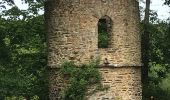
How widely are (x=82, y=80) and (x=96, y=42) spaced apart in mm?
1187

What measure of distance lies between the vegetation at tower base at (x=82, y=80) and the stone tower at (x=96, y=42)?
0.18 meters

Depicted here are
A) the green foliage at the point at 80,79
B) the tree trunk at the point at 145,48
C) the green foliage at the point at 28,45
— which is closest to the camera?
the green foliage at the point at 80,79

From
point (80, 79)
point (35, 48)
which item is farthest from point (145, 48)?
point (80, 79)

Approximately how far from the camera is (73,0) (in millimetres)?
14734

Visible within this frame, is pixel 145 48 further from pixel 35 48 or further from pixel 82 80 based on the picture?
pixel 82 80

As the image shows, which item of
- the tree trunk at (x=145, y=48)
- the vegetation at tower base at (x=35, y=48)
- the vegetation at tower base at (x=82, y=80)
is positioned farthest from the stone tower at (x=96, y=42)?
the tree trunk at (x=145, y=48)

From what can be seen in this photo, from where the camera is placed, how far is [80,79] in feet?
47.1

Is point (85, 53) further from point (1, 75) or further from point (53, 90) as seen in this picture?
point (1, 75)

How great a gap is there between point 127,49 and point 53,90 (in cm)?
249

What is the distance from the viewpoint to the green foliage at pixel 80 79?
564 inches

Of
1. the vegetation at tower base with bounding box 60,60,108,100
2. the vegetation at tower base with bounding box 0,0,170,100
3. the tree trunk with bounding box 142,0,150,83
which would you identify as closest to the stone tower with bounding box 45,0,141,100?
the vegetation at tower base with bounding box 60,60,108,100

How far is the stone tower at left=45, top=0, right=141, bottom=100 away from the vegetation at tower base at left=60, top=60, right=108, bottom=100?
176 mm

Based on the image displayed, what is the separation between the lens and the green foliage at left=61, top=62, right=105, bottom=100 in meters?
14.3

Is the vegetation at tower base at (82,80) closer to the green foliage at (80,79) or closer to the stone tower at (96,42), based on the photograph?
A: the green foliage at (80,79)
